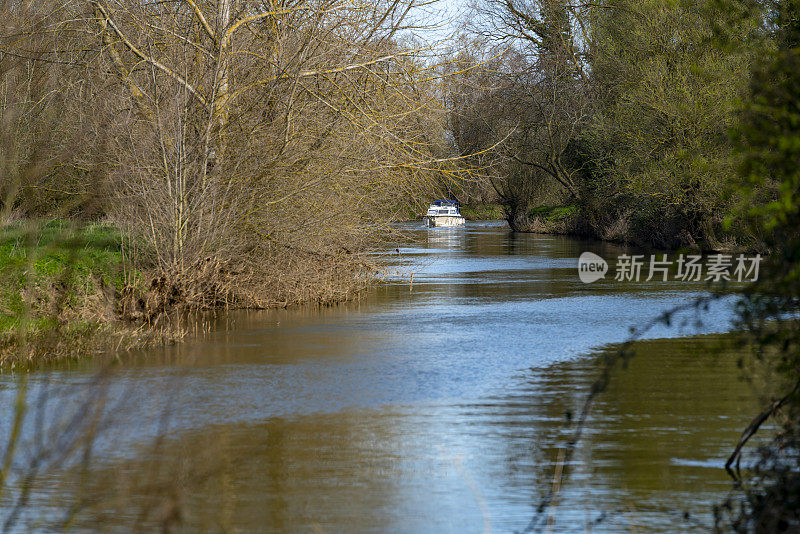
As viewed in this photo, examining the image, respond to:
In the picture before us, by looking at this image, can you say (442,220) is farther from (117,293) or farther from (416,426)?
(416,426)

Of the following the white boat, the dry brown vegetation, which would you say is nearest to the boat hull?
the white boat

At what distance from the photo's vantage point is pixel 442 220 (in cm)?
7106

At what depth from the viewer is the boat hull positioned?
70.2m

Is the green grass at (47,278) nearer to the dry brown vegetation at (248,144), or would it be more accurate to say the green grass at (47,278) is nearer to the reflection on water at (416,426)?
the dry brown vegetation at (248,144)

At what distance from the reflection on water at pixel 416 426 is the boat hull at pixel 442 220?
52251mm

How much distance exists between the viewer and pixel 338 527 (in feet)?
21.1

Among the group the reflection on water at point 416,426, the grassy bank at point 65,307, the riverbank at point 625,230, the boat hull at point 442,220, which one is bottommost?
the reflection on water at point 416,426

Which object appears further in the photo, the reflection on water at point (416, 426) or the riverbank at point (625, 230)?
the riverbank at point (625, 230)

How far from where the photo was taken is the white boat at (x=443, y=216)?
231 feet

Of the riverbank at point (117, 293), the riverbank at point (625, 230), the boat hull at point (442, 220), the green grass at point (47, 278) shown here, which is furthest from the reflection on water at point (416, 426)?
the boat hull at point (442, 220)

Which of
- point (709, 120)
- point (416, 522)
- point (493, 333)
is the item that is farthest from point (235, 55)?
point (709, 120)

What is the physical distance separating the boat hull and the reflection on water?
52251mm

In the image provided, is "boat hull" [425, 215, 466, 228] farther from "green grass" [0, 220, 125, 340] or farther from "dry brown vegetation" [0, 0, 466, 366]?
"green grass" [0, 220, 125, 340]

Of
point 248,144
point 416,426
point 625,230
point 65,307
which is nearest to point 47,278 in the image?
point 65,307
